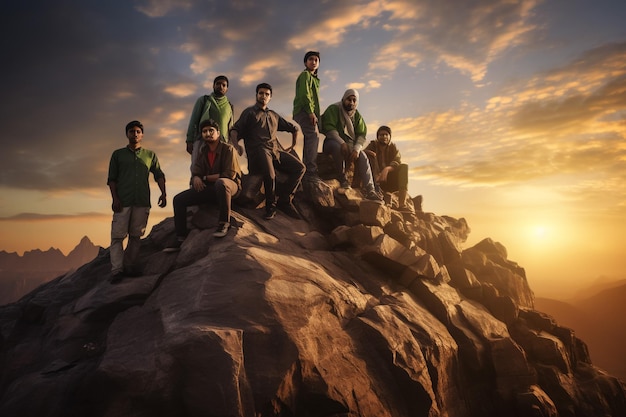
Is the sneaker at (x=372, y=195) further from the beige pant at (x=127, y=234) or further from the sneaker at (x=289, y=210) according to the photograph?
the beige pant at (x=127, y=234)

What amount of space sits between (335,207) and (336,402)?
A: 21.3ft

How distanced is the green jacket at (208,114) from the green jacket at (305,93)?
2317mm

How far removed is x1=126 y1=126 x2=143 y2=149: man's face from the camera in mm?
7824

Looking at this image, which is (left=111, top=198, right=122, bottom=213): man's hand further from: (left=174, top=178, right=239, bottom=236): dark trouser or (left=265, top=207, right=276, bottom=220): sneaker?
(left=265, top=207, right=276, bottom=220): sneaker

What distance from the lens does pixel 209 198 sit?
799cm

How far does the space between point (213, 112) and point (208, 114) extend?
0.60 feet

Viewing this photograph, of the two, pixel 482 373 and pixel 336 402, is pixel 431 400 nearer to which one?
pixel 336 402

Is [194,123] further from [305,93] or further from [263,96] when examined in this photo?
[305,93]

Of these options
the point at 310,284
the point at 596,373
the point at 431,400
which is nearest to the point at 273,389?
the point at 310,284

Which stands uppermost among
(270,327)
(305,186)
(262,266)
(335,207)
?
(305,186)

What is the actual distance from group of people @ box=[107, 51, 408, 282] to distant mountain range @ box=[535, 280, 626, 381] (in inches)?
2563

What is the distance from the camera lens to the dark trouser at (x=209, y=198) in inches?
290

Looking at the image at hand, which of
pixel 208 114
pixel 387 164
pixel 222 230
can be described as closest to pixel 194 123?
pixel 208 114

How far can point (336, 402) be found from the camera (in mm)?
5039
